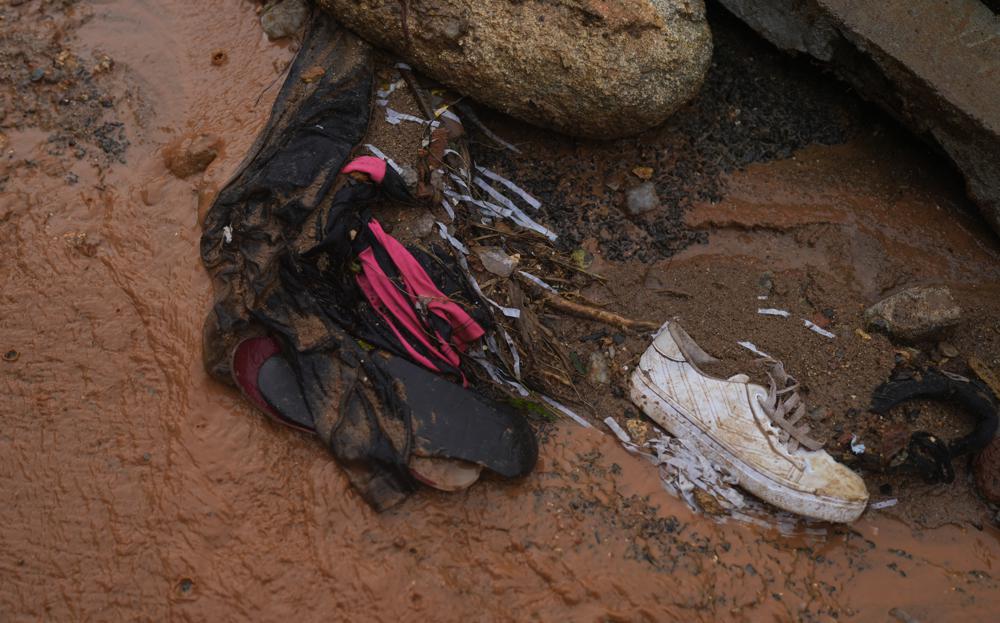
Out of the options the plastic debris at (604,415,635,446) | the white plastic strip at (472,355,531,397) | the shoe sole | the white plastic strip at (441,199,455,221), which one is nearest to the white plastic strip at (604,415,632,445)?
the plastic debris at (604,415,635,446)

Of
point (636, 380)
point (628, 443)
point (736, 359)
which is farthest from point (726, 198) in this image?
point (628, 443)

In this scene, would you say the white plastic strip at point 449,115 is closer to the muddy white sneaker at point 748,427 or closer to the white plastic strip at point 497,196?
the white plastic strip at point 497,196

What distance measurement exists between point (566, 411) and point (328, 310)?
3.39 ft

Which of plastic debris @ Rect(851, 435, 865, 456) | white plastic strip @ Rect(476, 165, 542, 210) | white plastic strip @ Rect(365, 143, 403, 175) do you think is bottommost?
white plastic strip @ Rect(365, 143, 403, 175)

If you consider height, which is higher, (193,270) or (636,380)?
(636,380)

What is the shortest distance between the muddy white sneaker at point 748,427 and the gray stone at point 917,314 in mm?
498

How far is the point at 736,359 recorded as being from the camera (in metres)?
2.99

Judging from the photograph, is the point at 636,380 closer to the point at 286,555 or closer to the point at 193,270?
the point at 286,555

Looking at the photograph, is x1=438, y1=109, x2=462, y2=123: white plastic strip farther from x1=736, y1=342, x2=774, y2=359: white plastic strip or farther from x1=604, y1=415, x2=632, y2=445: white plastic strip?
x1=736, y1=342, x2=774, y2=359: white plastic strip

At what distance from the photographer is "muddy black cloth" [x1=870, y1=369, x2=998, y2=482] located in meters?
2.71

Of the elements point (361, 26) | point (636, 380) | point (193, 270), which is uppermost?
point (361, 26)

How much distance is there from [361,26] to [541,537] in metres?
2.23

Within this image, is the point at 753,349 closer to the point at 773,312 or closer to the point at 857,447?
the point at 773,312

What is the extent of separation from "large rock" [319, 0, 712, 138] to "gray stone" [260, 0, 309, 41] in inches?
11.9
